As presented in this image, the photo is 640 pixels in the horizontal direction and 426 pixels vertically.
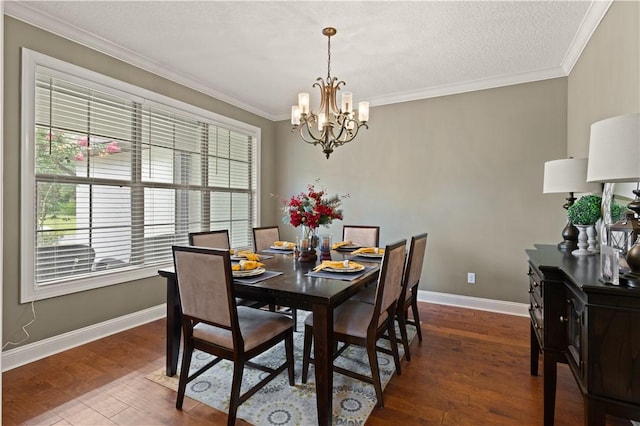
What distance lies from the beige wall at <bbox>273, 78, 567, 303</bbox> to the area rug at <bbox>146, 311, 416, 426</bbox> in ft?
6.06

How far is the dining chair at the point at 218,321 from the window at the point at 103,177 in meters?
1.45

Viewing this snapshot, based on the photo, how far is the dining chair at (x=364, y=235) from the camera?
12.0 feet

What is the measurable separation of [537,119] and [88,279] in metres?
4.61

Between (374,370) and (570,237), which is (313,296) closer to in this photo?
(374,370)

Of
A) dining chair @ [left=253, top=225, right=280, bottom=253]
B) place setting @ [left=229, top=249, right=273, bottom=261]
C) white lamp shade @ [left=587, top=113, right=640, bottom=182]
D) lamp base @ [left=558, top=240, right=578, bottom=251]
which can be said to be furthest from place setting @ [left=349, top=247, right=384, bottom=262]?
white lamp shade @ [left=587, top=113, right=640, bottom=182]

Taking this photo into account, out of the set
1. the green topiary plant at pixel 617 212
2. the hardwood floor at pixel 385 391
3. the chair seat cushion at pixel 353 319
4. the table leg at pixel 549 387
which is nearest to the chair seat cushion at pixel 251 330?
the chair seat cushion at pixel 353 319

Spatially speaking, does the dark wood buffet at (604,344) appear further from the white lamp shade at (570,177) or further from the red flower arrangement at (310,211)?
the red flower arrangement at (310,211)

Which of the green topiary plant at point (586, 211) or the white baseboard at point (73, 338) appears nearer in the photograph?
the green topiary plant at point (586, 211)

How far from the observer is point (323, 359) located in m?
1.87

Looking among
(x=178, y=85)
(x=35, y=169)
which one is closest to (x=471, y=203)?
(x=178, y=85)

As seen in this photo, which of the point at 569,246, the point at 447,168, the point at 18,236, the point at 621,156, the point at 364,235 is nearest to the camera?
the point at 621,156

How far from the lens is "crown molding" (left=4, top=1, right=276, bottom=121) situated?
252 centimetres

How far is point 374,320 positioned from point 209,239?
1649 millimetres

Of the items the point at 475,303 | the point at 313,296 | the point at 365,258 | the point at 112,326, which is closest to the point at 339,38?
the point at 365,258
